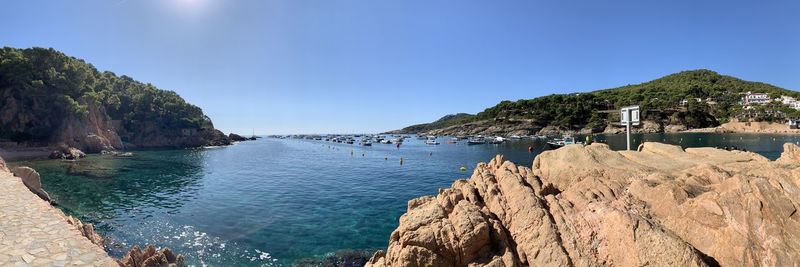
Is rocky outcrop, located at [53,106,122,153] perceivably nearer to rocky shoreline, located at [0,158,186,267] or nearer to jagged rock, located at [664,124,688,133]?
rocky shoreline, located at [0,158,186,267]

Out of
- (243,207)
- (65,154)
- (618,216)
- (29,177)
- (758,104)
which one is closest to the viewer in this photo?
(618,216)

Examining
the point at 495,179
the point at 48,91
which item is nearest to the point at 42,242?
the point at 495,179

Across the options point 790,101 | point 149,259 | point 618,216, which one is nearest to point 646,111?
point 790,101

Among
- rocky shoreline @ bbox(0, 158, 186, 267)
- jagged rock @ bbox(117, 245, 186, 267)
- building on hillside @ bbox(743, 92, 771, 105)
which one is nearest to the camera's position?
rocky shoreline @ bbox(0, 158, 186, 267)

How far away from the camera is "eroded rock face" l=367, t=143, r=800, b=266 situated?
7875 mm

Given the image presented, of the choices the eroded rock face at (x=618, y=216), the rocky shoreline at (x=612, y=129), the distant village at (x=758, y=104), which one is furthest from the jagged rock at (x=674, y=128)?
the eroded rock face at (x=618, y=216)

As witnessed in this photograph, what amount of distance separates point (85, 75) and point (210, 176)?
64.2m

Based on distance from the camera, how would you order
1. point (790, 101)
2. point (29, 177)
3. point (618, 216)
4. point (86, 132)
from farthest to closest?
point (790, 101) → point (86, 132) → point (29, 177) → point (618, 216)

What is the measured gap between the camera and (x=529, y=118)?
182875mm

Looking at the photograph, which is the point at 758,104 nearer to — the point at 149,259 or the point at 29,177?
the point at 149,259

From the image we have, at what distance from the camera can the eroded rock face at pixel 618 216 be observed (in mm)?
7875

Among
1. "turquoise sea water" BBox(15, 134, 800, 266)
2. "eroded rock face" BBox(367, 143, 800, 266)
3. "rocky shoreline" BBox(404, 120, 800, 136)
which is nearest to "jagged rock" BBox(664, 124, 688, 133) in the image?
"rocky shoreline" BBox(404, 120, 800, 136)

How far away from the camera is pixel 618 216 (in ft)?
29.1

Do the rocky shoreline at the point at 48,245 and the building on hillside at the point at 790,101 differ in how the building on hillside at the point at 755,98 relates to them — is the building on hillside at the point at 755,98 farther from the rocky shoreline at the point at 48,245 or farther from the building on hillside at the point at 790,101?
the rocky shoreline at the point at 48,245
